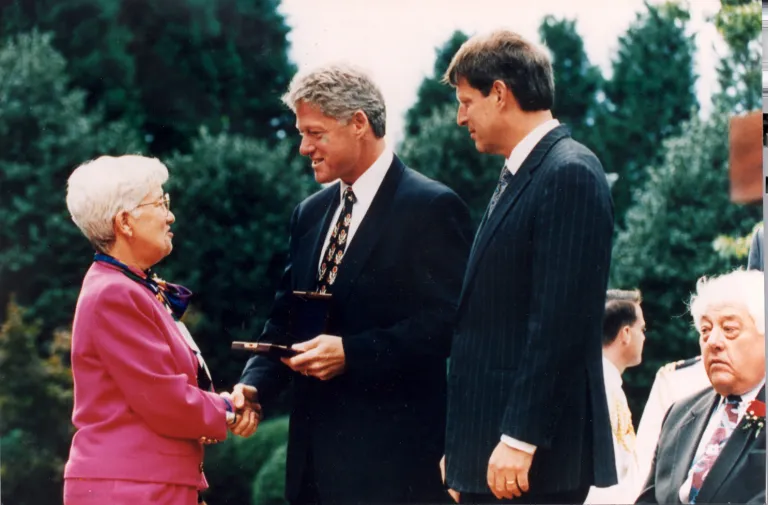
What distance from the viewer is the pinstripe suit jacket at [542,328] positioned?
2922mm

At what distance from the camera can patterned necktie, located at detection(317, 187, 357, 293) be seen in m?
3.61

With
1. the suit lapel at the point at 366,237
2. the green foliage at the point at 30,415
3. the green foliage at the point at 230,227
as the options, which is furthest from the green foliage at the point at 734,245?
the green foliage at the point at 30,415

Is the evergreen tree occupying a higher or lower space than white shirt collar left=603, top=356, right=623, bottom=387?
higher

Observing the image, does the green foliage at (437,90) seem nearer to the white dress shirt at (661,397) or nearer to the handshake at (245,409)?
the handshake at (245,409)

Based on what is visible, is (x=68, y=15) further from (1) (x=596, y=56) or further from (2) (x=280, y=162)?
(1) (x=596, y=56)

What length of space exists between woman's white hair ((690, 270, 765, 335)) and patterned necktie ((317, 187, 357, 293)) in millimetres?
1359

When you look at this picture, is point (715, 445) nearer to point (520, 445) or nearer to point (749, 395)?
point (749, 395)

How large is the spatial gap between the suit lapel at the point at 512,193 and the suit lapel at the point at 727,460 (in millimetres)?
1184

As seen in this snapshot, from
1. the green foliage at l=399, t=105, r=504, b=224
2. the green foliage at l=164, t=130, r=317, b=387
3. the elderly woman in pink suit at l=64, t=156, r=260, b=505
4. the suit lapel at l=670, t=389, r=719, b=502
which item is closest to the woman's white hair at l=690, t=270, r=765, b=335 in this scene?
the suit lapel at l=670, t=389, r=719, b=502

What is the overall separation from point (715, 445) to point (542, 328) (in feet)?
3.69

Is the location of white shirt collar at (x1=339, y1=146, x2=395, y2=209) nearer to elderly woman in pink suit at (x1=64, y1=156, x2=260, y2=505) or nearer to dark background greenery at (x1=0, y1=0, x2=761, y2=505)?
dark background greenery at (x1=0, y1=0, x2=761, y2=505)

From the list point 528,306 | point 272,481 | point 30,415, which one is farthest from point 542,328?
point 30,415

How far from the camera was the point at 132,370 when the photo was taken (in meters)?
3.10

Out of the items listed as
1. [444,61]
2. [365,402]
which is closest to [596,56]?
[444,61]
